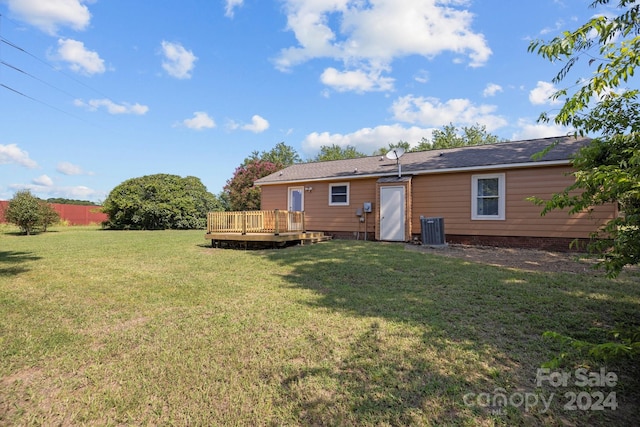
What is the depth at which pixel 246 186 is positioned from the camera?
22.7 m

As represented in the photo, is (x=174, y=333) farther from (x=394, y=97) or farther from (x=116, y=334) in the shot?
(x=394, y=97)

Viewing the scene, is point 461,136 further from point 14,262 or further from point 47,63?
point 14,262

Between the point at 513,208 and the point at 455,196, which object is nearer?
the point at 513,208

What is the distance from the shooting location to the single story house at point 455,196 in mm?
9289

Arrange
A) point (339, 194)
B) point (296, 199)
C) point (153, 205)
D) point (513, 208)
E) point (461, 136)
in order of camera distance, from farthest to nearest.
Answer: point (461, 136)
point (153, 205)
point (296, 199)
point (339, 194)
point (513, 208)

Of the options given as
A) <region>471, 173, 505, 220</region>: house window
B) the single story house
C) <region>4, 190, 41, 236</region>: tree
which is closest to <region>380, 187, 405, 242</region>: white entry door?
the single story house

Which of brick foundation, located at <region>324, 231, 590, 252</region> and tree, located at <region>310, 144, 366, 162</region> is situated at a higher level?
tree, located at <region>310, 144, 366, 162</region>

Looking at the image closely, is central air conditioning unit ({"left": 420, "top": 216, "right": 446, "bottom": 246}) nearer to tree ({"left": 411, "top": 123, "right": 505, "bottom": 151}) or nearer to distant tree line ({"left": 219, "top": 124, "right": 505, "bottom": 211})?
distant tree line ({"left": 219, "top": 124, "right": 505, "bottom": 211})

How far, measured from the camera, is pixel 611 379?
2.43 metres

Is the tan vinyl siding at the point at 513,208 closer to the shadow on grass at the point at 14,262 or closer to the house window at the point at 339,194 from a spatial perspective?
the house window at the point at 339,194

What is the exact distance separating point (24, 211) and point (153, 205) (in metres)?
6.09

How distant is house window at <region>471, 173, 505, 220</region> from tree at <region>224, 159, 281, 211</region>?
14975mm

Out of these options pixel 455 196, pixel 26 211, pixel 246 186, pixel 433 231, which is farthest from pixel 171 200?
pixel 455 196

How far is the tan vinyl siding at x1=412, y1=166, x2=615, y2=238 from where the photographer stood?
9062 millimetres
